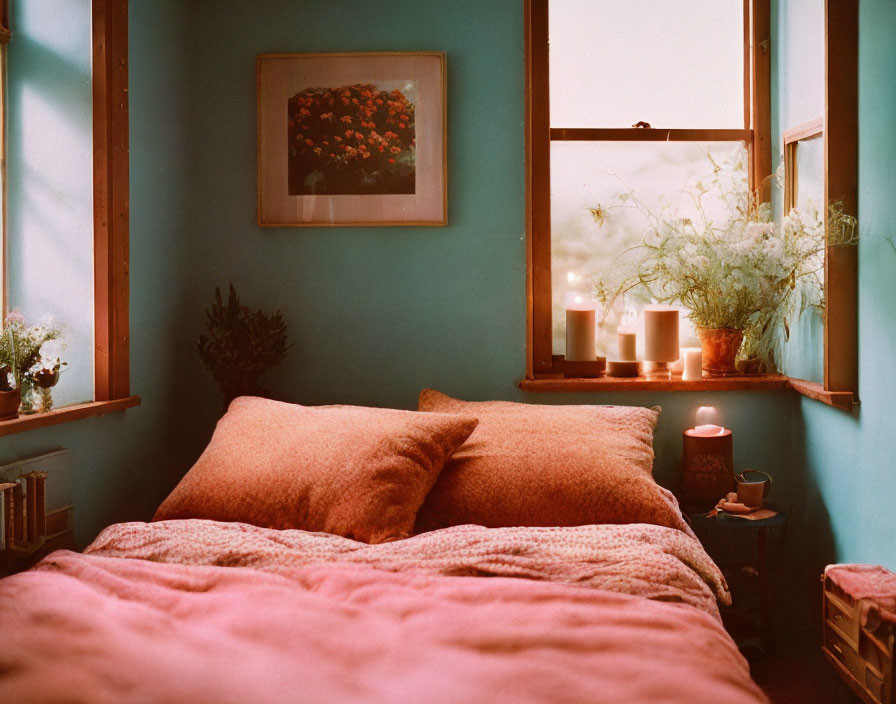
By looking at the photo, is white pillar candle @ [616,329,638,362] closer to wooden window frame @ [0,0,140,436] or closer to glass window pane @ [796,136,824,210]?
glass window pane @ [796,136,824,210]

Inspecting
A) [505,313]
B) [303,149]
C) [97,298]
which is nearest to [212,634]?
[97,298]

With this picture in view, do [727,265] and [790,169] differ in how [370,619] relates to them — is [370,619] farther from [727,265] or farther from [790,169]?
[790,169]

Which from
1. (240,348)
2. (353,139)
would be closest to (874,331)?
(353,139)

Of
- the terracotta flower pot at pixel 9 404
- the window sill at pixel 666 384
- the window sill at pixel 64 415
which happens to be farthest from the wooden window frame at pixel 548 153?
the terracotta flower pot at pixel 9 404

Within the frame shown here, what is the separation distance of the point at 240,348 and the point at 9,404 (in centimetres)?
86

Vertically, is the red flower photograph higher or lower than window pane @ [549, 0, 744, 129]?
lower

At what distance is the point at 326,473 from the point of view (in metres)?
2.02

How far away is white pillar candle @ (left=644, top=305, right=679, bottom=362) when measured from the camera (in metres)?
2.79

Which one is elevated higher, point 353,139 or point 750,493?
point 353,139

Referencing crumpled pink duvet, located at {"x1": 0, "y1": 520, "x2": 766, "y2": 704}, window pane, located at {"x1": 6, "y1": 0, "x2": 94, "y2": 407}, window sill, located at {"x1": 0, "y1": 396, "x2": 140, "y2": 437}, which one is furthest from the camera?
window pane, located at {"x1": 6, "y1": 0, "x2": 94, "y2": 407}

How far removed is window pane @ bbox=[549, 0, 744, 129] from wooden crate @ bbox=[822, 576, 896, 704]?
5.99ft

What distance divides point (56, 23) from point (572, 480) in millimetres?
2067

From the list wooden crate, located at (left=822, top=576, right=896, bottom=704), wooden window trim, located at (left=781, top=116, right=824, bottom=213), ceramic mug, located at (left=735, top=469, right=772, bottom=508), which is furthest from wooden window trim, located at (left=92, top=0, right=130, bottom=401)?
wooden window trim, located at (left=781, top=116, right=824, bottom=213)

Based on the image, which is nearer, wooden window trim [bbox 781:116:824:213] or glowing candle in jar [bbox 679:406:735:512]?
glowing candle in jar [bbox 679:406:735:512]
